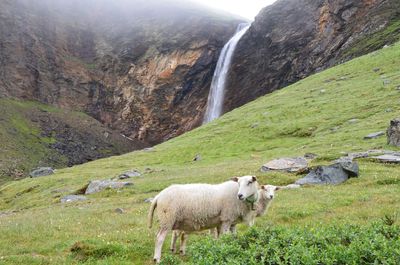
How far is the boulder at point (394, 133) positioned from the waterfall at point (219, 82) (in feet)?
242

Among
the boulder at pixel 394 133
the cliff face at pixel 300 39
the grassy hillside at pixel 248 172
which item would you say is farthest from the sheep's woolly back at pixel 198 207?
the cliff face at pixel 300 39

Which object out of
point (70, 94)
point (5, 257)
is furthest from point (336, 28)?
point (5, 257)

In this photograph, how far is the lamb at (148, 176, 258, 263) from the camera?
42.9ft

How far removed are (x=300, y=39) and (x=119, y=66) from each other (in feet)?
224

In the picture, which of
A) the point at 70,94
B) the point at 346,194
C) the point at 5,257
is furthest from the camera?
the point at 70,94

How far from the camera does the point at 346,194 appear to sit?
70.2ft

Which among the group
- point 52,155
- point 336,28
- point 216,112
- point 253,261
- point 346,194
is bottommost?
point 52,155

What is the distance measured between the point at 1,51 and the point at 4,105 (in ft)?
81.0

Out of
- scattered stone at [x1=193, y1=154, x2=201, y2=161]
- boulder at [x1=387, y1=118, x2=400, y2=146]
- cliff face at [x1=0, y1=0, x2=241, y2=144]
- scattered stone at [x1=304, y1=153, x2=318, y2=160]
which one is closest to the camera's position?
boulder at [x1=387, y1=118, x2=400, y2=146]

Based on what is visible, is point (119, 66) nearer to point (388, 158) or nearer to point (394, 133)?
point (394, 133)

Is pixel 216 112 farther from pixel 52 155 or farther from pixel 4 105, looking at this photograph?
pixel 4 105

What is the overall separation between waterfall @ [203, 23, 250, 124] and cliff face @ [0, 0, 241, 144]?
689 cm

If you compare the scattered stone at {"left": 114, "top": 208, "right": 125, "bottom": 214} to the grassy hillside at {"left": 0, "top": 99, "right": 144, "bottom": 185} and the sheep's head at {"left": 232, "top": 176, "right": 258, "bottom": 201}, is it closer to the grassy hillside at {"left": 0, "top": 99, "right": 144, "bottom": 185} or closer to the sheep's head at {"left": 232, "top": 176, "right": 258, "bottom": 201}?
the sheep's head at {"left": 232, "top": 176, "right": 258, "bottom": 201}

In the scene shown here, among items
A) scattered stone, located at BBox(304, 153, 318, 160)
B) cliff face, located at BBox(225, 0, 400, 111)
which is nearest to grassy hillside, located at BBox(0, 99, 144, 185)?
cliff face, located at BBox(225, 0, 400, 111)
